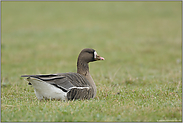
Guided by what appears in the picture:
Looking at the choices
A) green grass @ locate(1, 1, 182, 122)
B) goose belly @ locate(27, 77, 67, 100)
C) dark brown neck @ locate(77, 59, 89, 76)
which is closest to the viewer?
green grass @ locate(1, 1, 182, 122)

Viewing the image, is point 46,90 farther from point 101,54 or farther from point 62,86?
point 101,54

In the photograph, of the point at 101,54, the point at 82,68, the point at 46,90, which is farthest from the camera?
the point at 101,54

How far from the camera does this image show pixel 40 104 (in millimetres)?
6871

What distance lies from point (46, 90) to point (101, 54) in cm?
1522

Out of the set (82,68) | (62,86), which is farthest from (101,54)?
(62,86)

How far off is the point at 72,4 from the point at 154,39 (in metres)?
22.6

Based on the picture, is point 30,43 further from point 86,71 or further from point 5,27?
point 86,71

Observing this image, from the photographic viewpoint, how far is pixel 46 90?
719 centimetres

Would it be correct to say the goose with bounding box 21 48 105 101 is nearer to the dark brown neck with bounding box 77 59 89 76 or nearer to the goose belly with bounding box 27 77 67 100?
the goose belly with bounding box 27 77 67 100

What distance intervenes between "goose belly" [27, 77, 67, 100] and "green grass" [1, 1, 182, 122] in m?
0.27

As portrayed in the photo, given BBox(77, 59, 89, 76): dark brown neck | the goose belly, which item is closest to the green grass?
the goose belly

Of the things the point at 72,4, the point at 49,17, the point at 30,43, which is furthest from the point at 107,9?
the point at 30,43

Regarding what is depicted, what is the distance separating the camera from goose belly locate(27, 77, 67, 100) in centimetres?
704

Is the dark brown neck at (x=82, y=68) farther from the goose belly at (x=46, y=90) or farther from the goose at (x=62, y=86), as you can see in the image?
the goose belly at (x=46, y=90)
